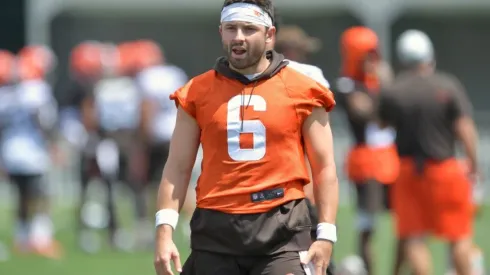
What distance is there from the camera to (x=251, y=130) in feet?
22.3

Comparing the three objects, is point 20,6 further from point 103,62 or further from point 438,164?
point 438,164

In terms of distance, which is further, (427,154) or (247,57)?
(427,154)

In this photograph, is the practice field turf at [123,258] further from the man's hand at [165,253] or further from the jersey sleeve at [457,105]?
the man's hand at [165,253]

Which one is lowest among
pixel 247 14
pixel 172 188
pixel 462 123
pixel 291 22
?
pixel 291 22

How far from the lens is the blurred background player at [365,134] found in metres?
12.6

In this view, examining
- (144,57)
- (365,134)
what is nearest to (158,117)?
(144,57)

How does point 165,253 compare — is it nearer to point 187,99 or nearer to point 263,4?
point 187,99

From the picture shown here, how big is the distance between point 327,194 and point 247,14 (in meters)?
0.92

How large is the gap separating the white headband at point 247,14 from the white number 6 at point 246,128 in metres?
0.35

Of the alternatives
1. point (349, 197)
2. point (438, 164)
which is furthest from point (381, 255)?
point (349, 197)

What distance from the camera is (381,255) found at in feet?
49.9

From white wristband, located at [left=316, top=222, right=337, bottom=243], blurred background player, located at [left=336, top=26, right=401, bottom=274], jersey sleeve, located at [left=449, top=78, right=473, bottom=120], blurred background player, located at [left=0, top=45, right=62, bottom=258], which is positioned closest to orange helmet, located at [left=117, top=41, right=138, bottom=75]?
blurred background player, located at [left=0, top=45, right=62, bottom=258]

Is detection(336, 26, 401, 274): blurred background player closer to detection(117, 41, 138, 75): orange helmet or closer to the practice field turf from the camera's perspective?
the practice field turf

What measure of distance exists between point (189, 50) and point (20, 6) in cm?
345
